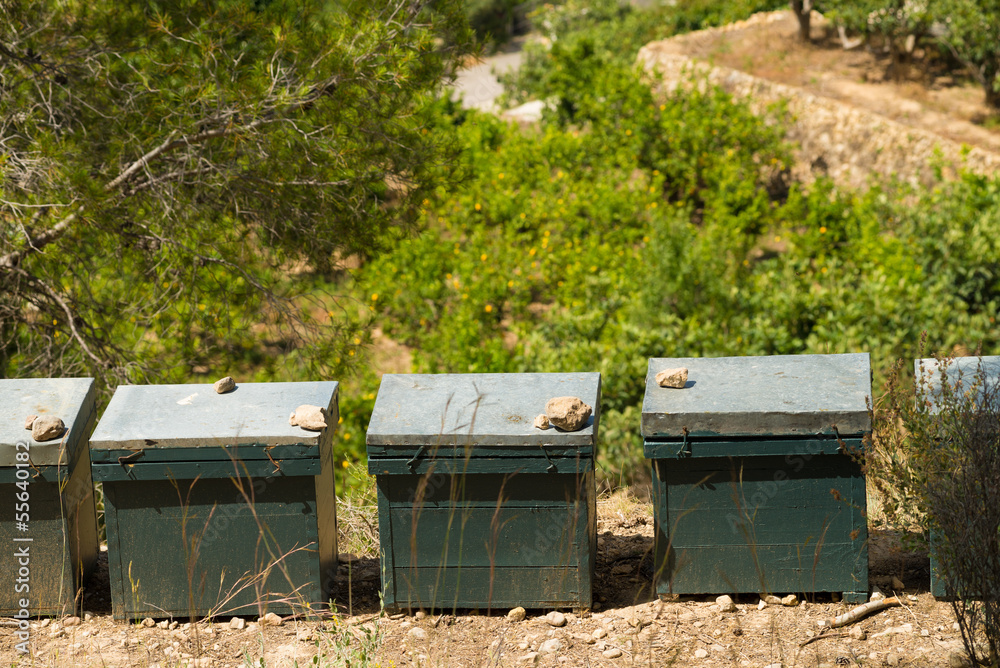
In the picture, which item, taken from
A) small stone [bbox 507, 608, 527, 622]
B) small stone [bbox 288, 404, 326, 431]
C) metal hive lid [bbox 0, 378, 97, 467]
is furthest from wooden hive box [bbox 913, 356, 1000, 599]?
metal hive lid [bbox 0, 378, 97, 467]

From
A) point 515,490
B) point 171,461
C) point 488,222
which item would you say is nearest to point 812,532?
point 515,490

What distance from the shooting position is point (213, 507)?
3.71m

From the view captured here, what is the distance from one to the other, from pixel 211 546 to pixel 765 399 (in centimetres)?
233

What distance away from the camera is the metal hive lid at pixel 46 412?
3660 mm

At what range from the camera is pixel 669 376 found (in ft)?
12.8

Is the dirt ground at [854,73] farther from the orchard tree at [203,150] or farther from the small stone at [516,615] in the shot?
the small stone at [516,615]

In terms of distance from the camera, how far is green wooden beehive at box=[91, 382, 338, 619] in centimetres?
364

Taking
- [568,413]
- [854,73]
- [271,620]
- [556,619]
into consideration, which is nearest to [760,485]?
[568,413]

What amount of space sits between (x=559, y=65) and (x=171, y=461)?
1421 cm

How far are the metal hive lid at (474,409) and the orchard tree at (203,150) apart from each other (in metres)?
2.25

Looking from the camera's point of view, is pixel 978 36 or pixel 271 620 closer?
pixel 271 620

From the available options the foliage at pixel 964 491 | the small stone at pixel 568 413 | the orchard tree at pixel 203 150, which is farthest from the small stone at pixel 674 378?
the orchard tree at pixel 203 150

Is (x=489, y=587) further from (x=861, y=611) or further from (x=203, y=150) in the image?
(x=203, y=150)

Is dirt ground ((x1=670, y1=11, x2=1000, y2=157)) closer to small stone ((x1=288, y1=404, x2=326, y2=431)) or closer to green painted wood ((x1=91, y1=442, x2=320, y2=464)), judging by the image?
small stone ((x1=288, y1=404, x2=326, y2=431))
